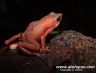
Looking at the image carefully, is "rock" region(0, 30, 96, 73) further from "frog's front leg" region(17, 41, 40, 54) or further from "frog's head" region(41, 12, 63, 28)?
"frog's head" region(41, 12, 63, 28)

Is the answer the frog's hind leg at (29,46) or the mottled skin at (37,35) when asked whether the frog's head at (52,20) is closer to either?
the mottled skin at (37,35)

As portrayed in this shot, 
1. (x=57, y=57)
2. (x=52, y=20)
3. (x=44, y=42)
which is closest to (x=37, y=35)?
(x=44, y=42)

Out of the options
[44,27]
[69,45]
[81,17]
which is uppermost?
[81,17]

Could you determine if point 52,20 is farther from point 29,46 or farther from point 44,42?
point 29,46

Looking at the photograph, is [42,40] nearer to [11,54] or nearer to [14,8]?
[11,54]

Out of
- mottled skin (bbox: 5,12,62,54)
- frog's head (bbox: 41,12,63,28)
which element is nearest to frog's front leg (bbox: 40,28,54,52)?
mottled skin (bbox: 5,12,62,54)

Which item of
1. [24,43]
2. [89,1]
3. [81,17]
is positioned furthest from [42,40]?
[89,1]
